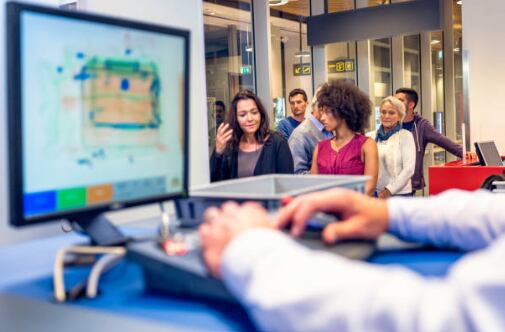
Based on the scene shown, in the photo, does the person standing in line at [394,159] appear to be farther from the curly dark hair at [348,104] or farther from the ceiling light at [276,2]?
the ceiling light at [276,2]

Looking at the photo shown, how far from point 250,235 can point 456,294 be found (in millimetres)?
255

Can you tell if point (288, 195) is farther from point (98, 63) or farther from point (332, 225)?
point (98, 63)

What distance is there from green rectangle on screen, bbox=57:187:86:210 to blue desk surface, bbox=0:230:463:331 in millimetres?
125

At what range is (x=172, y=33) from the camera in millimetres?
1174

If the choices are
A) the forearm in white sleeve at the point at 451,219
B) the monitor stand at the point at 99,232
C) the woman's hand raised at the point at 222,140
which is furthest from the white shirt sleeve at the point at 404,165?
the monitor stand at the point at 99,232

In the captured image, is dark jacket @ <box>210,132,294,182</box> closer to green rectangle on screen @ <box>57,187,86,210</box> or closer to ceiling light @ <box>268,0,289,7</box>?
green rectangle on screen @ <box>57,187,86,210</box>

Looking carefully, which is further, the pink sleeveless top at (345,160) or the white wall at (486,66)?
the white wall at (486,66)

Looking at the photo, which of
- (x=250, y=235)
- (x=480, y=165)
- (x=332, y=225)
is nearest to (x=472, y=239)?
(x=332, y=225)

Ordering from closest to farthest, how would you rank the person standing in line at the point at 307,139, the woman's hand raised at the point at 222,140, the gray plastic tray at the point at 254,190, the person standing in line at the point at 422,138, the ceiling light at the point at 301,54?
1. the gray plastic tray at the point at 254,190
2. the woman's hand raised at the point at 222,140
3. the person standing in line at the point at 307,139
4. the person standing in line at the point at 422,138
5. the ceiling light at the point at 301,54

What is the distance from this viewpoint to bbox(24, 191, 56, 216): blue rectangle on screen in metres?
0.96

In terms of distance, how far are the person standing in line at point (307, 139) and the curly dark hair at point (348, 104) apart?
10.7 inches

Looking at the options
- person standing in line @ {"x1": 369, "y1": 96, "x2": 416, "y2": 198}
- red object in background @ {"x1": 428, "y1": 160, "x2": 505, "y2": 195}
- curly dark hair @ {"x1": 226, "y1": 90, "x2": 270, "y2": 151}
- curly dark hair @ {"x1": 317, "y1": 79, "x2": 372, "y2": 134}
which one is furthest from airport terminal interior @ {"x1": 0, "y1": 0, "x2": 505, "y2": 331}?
red object in background @ {"x1": 428, "y1": 160, "x2": 505, "y2": 195}

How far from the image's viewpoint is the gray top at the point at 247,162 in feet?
12.7

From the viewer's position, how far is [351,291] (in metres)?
0.66
